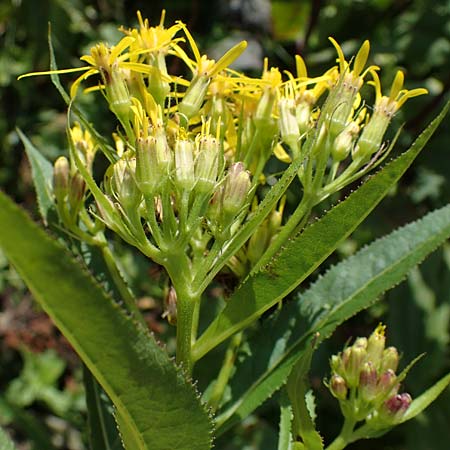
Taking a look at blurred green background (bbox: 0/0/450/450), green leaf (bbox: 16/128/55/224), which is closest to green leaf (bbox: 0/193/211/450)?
green leaf (bbox: 16/128/55/224)

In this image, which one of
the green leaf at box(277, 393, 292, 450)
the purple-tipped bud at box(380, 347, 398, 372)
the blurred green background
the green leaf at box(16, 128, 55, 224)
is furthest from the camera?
the blurred green background

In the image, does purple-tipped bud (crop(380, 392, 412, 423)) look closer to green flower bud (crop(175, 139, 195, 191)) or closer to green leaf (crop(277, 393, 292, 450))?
green leaf (crop(277, 393, 292, 450))

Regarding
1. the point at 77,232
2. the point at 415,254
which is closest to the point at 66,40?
the point at 77,232

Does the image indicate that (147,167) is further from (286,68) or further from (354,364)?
(286,68)

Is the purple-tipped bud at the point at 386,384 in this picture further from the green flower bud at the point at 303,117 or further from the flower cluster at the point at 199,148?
the green flower bud at the point at 303,117

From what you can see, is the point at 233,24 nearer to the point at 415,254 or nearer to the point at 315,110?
the point at 315,110

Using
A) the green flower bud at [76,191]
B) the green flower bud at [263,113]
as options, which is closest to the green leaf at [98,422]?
the green flower bud at [76,191]

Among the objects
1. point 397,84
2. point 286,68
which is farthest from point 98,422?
point 286,68
